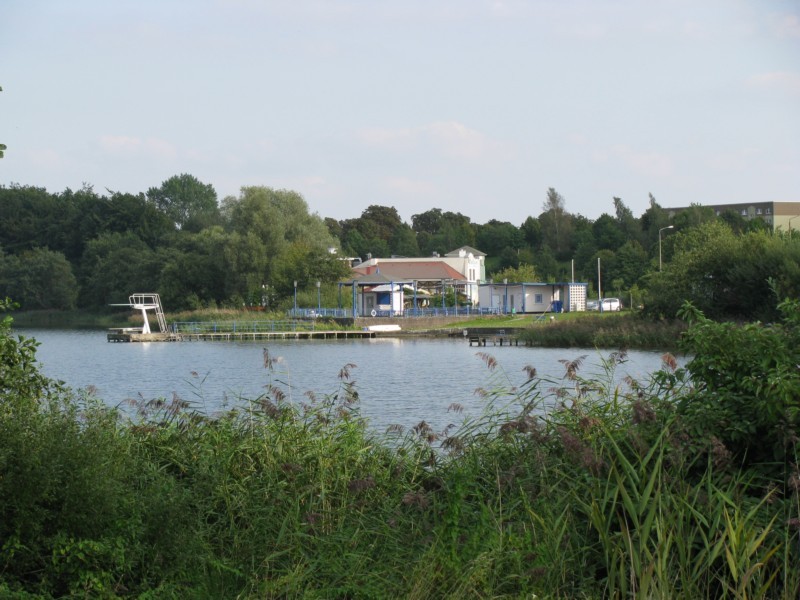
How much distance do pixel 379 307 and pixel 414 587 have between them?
67298 millimetres

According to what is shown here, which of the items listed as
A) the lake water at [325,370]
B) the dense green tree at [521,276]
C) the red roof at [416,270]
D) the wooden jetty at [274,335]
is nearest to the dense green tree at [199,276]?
the lake water at [325,370]

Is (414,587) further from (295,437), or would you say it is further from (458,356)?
(458,356)

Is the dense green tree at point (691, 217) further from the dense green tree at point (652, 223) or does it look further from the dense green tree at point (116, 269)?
the dense green tree at point (116, 269)

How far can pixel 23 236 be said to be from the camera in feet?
345

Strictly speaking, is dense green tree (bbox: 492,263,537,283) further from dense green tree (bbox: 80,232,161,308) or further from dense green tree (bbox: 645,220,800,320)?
dense green tree (bbox: 645,220,800,320)

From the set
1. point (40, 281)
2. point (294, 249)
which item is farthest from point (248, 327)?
point (40, 281)

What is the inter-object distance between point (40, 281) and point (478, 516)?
90.8 metres

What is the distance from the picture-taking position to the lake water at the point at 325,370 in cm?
1866

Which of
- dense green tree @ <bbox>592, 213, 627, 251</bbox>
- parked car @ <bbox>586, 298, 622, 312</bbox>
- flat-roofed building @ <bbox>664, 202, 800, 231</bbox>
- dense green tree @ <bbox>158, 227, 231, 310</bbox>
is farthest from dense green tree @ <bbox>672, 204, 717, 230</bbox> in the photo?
dense green tree @ <bbox>158, 227, 231, 310</bbox>

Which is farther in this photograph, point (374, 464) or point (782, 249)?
point (782, 249)

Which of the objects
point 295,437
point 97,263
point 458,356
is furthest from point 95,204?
point 295,437

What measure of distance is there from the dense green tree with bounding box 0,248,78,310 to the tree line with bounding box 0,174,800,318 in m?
0.14

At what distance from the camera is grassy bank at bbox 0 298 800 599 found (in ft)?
17.7

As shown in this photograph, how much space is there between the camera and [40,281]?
9019 cm
